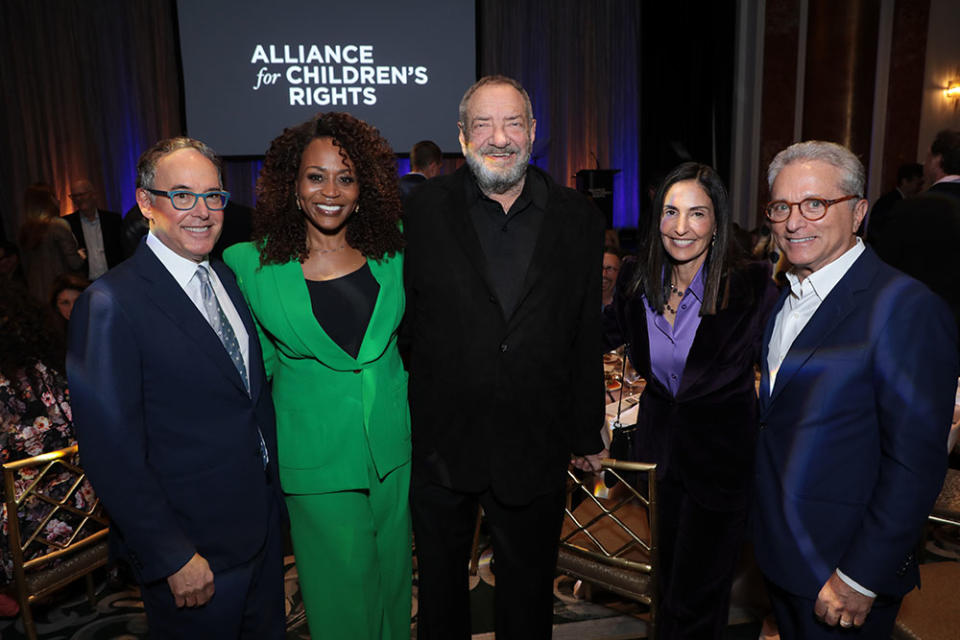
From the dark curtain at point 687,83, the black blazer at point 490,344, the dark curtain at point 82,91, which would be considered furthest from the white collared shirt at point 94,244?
the dark curtain at point 687,83

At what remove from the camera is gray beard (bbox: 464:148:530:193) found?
75.8 inches

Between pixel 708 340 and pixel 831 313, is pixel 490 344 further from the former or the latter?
pixel 831 313

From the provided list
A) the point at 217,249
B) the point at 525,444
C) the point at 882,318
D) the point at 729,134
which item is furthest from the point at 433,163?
the point at 729,134

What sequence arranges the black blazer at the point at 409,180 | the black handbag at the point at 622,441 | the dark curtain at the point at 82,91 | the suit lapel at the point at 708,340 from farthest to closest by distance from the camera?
1. the dark curtain at the point at 82,91
2. the black blazer at the point at 409,180
3. the black handbag at the point at 622,441
4. the suit lapel at the point at 708,340

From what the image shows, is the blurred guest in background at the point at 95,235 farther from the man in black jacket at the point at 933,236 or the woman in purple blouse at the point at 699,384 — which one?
the man in black jacket at the point at 933,236

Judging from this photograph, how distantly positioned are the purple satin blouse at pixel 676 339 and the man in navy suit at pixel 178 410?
3.79ft

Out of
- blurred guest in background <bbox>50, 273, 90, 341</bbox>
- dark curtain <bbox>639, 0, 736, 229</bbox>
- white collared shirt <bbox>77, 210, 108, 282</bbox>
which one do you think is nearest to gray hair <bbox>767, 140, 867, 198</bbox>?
blurred guest in background <bbox>50, 273, 90, 341</bbox>

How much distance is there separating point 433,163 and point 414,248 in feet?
12.9

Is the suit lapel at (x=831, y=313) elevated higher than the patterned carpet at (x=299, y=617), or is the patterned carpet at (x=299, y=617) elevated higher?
the suit lapel at (x=831, y=313)

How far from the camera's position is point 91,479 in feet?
5.15

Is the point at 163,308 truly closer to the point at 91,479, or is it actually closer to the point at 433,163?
the point at 91,479

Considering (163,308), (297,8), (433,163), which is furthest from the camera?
(297,8)

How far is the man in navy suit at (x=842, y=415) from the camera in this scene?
1444mm

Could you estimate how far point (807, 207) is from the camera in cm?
163
